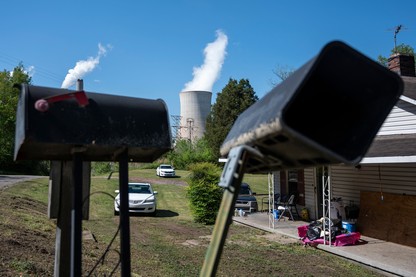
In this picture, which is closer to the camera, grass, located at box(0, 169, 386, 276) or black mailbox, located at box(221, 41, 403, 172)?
black mailbox, located at box(221, 41, 403, 172)

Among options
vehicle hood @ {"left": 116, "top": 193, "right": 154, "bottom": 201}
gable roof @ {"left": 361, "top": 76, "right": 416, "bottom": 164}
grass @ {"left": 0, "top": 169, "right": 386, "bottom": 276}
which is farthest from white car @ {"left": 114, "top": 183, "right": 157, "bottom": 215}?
gable roof @ {"left": 361, "top": 76, "right": 416, "bottom": 164}

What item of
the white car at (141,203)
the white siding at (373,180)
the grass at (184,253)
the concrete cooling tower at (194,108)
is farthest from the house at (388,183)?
the concrete cooling tower at (194,108)

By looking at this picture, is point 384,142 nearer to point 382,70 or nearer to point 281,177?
point 281,177

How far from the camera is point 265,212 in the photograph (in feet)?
61.2

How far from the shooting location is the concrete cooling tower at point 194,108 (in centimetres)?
6531

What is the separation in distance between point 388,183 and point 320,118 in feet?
37.1

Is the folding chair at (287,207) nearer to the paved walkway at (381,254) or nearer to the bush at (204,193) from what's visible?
the bush at (204,193)

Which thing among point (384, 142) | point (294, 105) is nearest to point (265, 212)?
point (384, 142)

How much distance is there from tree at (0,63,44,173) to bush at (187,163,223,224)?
33.6 meters

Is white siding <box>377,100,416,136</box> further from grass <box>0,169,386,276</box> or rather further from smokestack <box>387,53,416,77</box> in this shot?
grass <box>0,169,386,276</box>

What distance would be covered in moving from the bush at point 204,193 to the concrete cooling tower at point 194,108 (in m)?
49.0

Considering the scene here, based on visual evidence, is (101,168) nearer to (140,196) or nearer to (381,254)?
(140,196)

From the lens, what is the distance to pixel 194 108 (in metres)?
66.1

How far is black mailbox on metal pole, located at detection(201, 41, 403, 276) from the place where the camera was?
1368mm
